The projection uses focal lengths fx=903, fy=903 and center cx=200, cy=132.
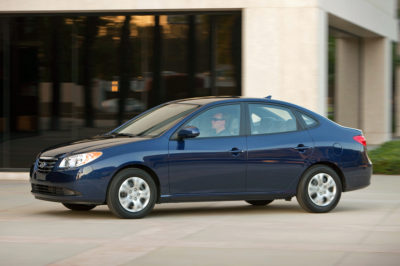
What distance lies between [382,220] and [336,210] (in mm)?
1134

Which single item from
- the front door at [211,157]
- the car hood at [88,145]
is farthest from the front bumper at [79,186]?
the front door at [211,157]

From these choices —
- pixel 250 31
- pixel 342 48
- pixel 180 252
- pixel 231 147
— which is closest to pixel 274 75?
pixel 250 31

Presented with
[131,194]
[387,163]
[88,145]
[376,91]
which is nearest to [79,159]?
[88,145]

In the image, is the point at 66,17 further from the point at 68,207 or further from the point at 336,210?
the point at 336,210

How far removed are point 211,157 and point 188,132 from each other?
17.5 inches

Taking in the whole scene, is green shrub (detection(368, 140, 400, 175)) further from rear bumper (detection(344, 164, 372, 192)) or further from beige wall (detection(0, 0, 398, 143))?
rear bumper (detection(344, 164, 372, 192))

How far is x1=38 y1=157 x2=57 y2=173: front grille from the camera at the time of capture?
10.4 metres

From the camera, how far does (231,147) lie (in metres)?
10.7

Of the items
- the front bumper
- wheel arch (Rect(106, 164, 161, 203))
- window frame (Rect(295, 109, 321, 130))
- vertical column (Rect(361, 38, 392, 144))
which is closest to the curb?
the front bumper

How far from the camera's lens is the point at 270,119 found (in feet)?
36.3

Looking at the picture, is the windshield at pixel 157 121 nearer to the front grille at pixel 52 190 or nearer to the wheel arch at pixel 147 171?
the wheel arch at pixel 147 171

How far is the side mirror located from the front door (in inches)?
2.9

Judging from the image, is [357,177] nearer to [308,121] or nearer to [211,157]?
[308,121]

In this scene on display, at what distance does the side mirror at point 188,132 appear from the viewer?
10.4 m
